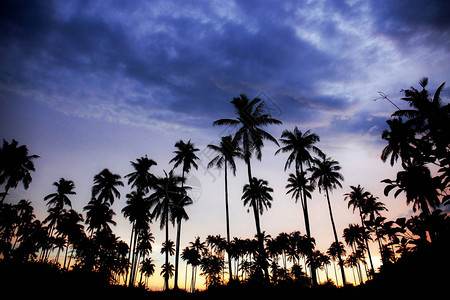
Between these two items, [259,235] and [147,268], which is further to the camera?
[147,268]

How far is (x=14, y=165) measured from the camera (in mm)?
29531

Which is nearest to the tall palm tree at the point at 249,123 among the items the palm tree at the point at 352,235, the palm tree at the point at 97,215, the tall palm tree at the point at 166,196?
the tall palm tree at the point at 166,196

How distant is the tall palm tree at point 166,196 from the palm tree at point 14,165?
20.6 meters

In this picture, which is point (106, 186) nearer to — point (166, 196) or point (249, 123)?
point (166, 196)

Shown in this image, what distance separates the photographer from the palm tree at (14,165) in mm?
28797

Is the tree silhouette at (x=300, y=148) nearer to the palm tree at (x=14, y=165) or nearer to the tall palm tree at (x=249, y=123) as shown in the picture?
the tall palm tree at (x=249, y=123)

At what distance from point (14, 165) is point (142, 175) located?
18.5m

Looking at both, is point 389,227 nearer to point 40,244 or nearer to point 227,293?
point 227,293

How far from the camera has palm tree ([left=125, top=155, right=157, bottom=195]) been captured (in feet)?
111

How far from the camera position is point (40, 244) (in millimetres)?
43688

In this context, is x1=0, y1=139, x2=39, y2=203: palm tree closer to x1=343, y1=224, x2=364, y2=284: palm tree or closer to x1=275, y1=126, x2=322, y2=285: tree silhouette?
x1=275, y1=126, x2=322, y2=285: tree silhouette

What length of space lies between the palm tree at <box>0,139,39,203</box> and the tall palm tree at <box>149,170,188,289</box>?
20636mm

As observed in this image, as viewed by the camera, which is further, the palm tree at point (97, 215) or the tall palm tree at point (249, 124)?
the palm tree at point (97, 215)

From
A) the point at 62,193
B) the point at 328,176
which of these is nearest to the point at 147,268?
the point at 62,193
